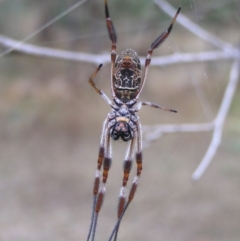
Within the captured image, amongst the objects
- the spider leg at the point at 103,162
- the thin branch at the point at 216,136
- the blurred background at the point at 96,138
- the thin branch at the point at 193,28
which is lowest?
the spider leg at the point at 103,162

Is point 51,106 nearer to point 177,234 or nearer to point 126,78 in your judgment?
point 177,234

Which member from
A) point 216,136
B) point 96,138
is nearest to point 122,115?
point 216,136

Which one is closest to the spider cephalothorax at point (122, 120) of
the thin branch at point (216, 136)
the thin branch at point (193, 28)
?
the thin branch at point (216, 136)

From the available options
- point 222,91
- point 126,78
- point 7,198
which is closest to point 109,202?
point 7,198

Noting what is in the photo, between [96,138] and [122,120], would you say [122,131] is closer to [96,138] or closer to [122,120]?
[122,120]

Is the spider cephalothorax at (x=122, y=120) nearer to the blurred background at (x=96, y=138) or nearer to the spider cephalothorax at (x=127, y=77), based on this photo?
the spider cephalothorax at (x=127, y=77)
